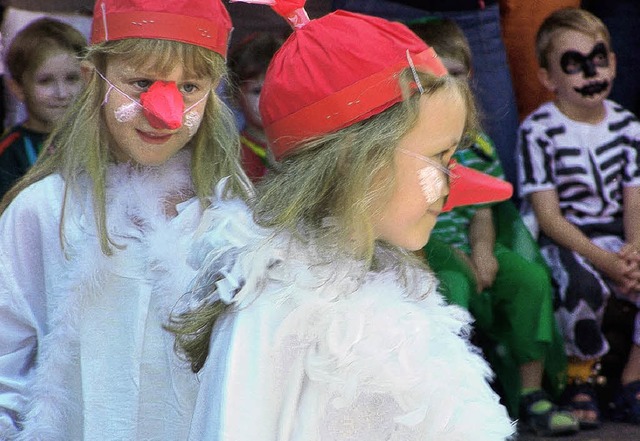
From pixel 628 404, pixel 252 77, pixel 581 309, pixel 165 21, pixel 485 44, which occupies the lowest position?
pixel 628 404

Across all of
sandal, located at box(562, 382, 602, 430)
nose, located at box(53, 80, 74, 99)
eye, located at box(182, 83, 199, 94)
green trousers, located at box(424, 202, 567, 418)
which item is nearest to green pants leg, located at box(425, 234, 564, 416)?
green trousers, located at box(424, 202, 567, 418)

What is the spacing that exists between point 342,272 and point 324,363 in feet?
0.59

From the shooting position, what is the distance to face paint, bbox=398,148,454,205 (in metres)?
1.87

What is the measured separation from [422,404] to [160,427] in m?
0.78

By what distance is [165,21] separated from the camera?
2.38 meters

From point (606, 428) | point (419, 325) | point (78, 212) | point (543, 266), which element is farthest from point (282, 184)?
point (606, 428)

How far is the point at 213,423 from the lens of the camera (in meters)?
1.71

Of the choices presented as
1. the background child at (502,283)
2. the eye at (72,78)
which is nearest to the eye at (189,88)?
the background child at (502,283)

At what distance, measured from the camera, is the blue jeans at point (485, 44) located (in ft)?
14.4

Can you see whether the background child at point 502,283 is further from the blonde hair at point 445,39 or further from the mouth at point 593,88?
the mouth at point 593,88

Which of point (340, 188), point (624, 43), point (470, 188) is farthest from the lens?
point (624, 43)

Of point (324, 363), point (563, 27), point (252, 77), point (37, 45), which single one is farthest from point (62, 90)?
point (324, 363)

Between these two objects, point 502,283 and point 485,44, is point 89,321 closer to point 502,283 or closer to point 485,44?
point 502,283

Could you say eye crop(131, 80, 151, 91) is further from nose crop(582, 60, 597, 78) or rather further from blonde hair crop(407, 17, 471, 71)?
nose crop(582, 60, 597, 78)
